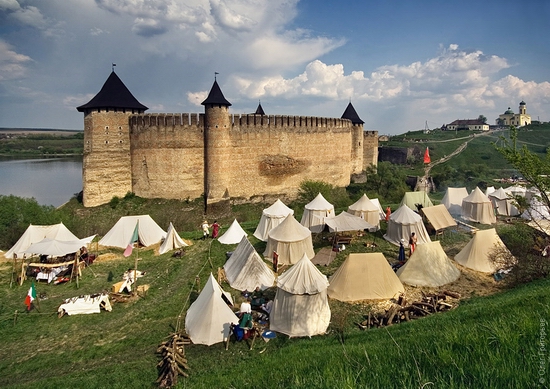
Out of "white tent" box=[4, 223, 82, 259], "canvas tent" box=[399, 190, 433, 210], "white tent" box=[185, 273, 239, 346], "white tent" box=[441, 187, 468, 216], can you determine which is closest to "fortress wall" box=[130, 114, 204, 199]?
"white tent" box=[4, 223, 82, 259]

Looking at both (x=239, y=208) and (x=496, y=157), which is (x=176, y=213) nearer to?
(x=239, y=208)

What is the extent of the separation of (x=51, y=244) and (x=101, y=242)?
9.50ft

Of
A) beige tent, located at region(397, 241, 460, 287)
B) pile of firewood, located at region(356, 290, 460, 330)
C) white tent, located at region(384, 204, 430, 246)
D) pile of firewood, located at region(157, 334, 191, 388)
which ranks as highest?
white tent, located at region(384, 204, 430, 246)

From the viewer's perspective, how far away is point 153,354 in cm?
643

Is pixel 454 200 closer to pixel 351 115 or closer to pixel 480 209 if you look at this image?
pixel 480 209

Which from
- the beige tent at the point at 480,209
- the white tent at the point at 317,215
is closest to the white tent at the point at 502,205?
the beige tent at the point at 480,209

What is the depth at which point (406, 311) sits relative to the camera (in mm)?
7355

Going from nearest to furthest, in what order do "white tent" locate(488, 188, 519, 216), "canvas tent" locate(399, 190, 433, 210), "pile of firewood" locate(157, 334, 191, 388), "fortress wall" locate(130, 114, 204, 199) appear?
"pile of firewood" locate(157, 334, 191, 388) → "canvas tent" locate(399, 190, 433, 210) → "white tent" locate(488, 188, 519, 216) → "fortress wall" locate(130, 114, 204, 199)

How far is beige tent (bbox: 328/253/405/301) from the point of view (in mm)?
8461

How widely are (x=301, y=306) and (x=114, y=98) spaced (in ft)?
58.7

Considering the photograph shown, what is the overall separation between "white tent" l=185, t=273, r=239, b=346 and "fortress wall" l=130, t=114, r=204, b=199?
47.7ft

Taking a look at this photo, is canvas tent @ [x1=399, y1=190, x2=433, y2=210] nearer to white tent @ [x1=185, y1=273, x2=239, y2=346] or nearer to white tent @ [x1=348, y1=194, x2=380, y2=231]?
white tent @ [x1=348, y1=194, x2=380, y2=231]

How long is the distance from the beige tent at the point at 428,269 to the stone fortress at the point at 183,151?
13.7 metres

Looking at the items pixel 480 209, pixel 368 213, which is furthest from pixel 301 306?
pixel 480 209
